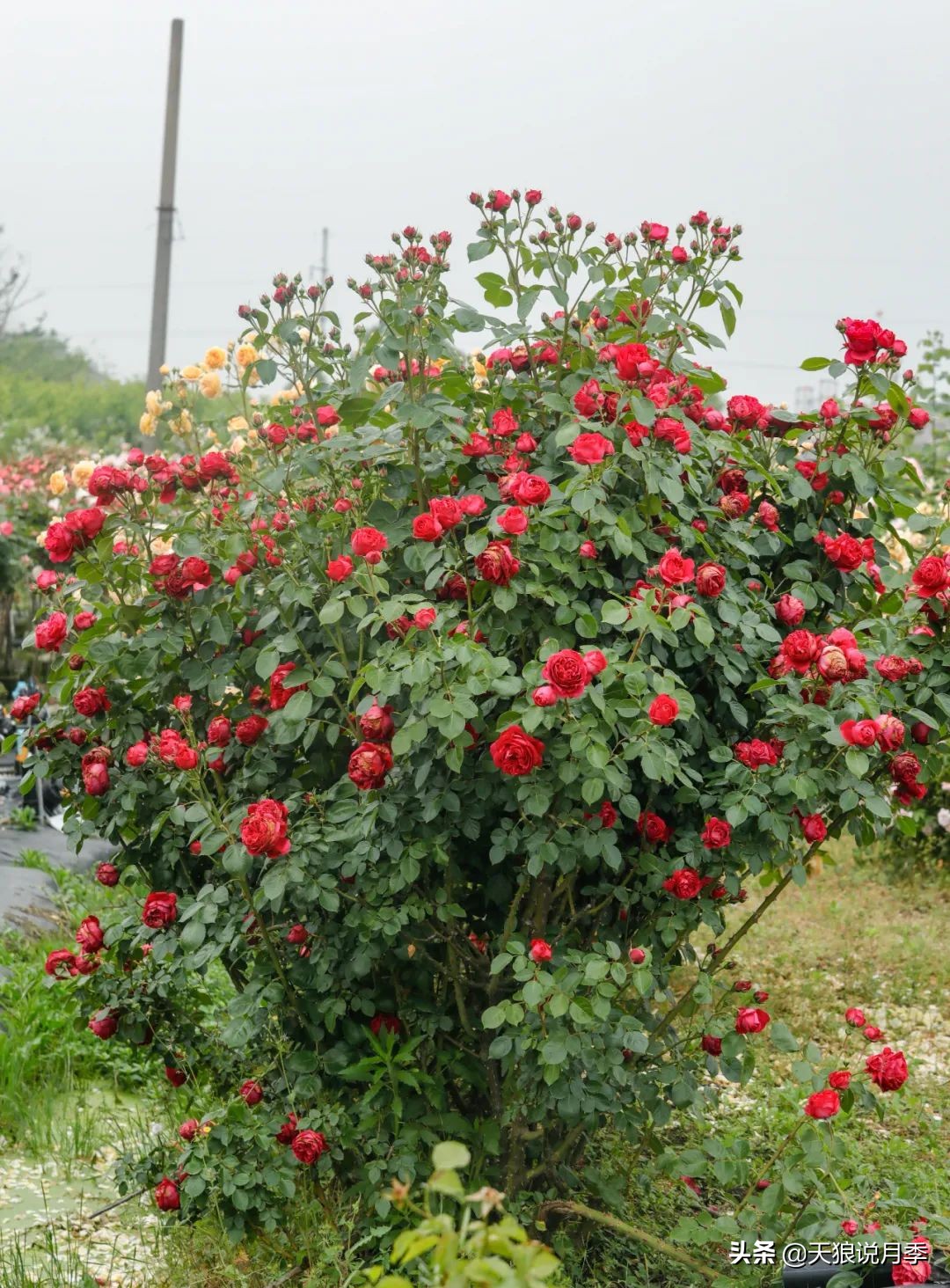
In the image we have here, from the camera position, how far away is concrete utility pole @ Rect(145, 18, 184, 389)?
33.2ft

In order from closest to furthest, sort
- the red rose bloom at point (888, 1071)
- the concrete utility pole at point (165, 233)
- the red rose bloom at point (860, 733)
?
1. the red rose bloom at point (860, 733)
2. the red rose bloom at point (888, 1071)
3. the concrete utility pole at point (165, 233)

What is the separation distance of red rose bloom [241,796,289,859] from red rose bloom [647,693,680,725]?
61cm

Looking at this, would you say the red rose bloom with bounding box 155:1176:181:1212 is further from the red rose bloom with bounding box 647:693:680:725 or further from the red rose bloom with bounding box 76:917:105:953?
the red rose bloom with bounding box 647:693:680:725

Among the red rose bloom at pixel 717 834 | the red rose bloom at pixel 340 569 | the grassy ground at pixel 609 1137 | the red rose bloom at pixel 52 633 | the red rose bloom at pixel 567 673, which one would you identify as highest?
the red rose bloom at pixel 340 569

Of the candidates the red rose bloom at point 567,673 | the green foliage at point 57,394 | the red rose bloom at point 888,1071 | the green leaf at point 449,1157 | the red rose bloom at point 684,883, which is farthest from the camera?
the green foliage at point 57,394

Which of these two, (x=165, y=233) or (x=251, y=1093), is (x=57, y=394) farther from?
(x=251, y=1093)

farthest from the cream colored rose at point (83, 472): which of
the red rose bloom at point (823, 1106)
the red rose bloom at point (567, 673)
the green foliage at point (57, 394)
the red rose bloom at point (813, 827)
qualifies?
the green foliage at point (57, 394)

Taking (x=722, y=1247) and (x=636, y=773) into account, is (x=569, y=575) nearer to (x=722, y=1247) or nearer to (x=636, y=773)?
(x=636, y=773)

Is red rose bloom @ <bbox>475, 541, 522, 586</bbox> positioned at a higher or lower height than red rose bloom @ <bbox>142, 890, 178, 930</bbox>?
higher

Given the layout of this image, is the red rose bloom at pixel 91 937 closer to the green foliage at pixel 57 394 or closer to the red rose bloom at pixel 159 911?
the red rose bloom at pixel 159 911

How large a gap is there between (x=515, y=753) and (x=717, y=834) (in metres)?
0.46

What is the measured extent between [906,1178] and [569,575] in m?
1.62

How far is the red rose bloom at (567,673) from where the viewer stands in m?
1.83

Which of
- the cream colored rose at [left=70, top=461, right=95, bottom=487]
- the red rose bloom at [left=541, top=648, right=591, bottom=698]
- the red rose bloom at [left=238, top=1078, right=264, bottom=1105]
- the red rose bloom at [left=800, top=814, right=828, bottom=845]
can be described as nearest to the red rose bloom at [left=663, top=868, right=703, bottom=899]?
the red rose bloom at [left=800, top=814, right=828, bottom=845]
